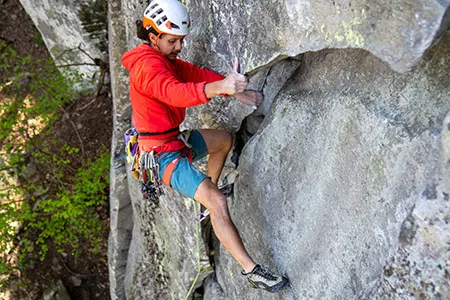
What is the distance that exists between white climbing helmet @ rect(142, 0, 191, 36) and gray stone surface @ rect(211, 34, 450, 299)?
1.04 meters

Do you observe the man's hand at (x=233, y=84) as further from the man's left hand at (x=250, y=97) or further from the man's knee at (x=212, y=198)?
the man's knee at (x=212, y=198)

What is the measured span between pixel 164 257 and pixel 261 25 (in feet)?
13.2

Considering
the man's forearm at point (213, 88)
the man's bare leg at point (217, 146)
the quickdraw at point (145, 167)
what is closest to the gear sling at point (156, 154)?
the quickdraw at point (145, 167)

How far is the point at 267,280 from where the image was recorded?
12.9ft

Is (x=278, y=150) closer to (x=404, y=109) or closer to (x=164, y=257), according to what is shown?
(x=404, y=109)

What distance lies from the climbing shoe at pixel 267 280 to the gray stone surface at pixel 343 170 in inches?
3.5

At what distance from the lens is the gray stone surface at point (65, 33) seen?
9203 mm

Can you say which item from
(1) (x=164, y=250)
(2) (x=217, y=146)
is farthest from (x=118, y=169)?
(2) (x=217, y=146)

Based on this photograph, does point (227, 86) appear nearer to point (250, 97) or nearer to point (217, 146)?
point (250, 97)

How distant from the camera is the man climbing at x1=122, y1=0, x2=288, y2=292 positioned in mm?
3635

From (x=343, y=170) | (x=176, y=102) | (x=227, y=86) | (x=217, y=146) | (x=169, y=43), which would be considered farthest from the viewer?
(x=217, y=146)

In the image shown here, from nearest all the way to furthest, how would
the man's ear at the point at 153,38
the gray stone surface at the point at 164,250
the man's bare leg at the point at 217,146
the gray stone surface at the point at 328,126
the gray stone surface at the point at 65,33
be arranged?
the gray stone surface at the point at 328,126 → the man's ear at the point at 153,38 → the man's bare leg at the point at 217,146 → the gray stone surface at the point at 164,250 → the gray stone surface at the point at 65,33

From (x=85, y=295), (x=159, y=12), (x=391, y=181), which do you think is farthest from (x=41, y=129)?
(x=391, y=181)

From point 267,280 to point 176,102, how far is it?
1570 millimetres
